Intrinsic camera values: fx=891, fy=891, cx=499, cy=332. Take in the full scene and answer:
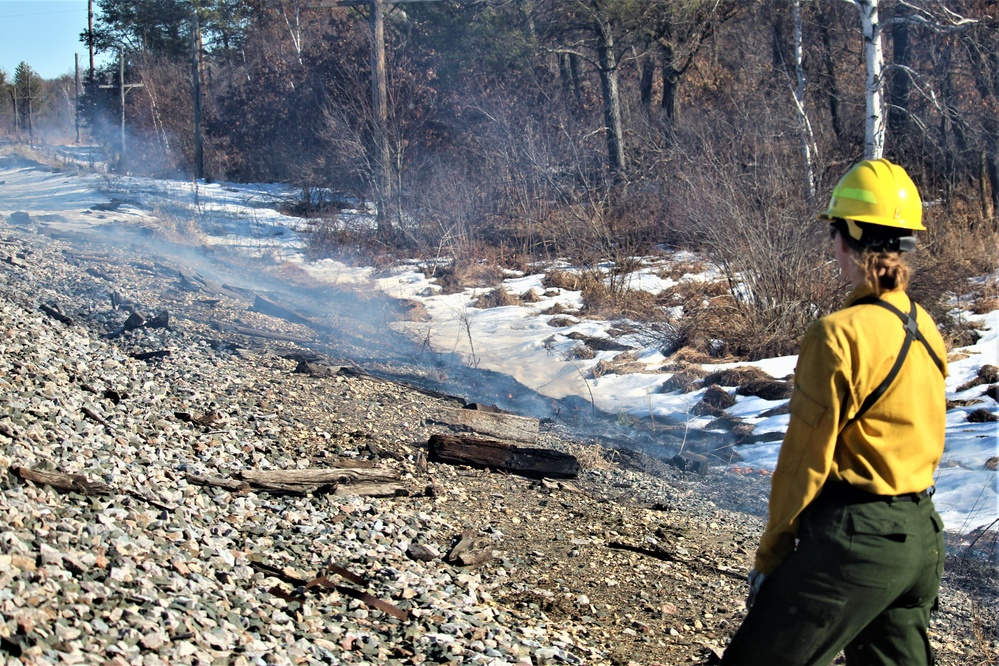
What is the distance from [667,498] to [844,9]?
17.4 meters

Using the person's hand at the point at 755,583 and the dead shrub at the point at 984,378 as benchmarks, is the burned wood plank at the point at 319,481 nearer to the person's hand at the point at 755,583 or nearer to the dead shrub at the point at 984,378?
the person's hand at the point at 755,583

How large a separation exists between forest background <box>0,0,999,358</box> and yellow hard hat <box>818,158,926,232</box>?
25.4 ft

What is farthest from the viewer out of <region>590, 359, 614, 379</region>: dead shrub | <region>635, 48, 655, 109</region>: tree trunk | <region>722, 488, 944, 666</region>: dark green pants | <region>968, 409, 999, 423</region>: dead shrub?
<region>635, 48, 655, 109</region>: tree trunk

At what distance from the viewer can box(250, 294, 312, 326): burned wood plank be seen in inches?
481

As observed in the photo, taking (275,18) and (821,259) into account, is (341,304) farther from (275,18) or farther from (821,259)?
(275,18)

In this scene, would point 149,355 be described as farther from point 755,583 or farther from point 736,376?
point 755,583

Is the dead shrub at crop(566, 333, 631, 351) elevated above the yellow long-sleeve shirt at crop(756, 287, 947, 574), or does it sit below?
below

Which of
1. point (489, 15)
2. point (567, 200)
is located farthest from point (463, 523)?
point (489, 15)

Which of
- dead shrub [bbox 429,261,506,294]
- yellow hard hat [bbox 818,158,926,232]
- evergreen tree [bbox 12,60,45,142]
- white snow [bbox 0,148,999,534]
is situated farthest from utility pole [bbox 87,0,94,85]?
yellow hard hat [bbox 818,158,926,232]

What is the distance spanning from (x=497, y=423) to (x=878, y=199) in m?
5.39

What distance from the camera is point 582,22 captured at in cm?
2014

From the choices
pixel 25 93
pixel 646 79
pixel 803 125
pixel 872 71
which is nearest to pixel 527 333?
pixel 872 71

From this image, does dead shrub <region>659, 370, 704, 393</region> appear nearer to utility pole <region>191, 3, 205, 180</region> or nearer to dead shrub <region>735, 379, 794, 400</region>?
dead shrub <region>735, 379, 794, 400</region>

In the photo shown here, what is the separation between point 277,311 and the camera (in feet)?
40.8
